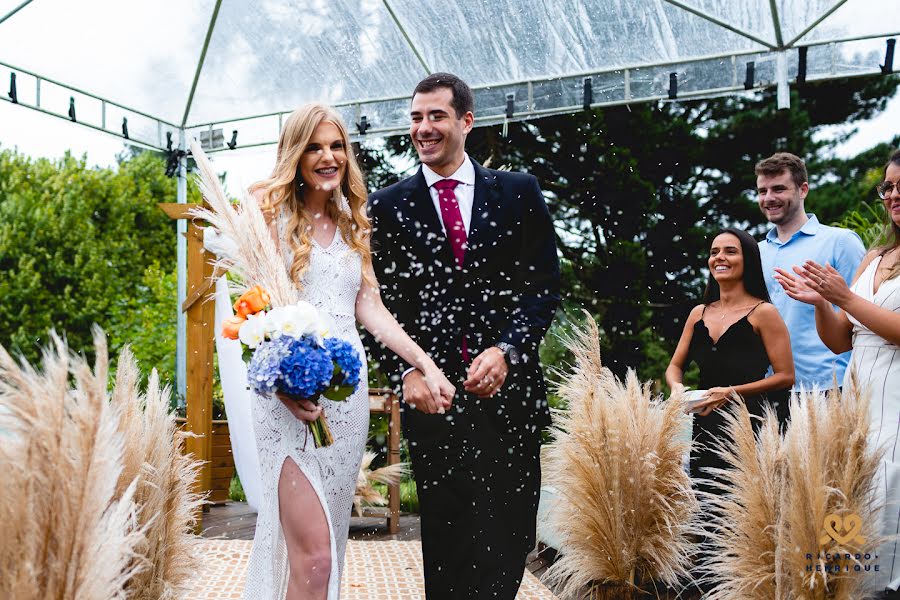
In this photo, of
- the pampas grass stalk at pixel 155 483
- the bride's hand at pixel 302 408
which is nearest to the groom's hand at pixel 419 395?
the bride's hand at pixel 302 408

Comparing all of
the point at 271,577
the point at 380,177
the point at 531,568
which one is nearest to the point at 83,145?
the point at 380,177

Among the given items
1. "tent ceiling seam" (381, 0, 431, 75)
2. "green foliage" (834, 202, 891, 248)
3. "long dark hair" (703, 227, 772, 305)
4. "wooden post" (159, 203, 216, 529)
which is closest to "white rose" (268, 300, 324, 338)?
"green foliage" (834, 202, 891, 248)

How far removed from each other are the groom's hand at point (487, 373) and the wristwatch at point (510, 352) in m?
0.02

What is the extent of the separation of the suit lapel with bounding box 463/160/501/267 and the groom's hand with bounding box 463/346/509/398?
36 centimetres

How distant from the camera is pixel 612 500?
2.77 meters

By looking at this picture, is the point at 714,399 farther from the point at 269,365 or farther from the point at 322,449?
the point at 269,365

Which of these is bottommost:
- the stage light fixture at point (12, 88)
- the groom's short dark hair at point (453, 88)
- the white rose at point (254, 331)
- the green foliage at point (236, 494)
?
the green foliage at point (236, 494)

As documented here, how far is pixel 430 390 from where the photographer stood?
2734 millimetres

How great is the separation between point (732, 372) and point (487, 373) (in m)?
1.45

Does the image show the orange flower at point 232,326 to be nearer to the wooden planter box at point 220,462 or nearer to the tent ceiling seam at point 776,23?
the tent ceiling seam at point 776,23

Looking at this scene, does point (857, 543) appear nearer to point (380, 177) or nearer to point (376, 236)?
point (376, 236)

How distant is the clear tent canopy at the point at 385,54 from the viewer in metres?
5.96

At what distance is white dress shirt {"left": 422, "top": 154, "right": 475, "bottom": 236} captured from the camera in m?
3.08

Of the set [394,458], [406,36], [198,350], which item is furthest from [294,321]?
[406,36]
